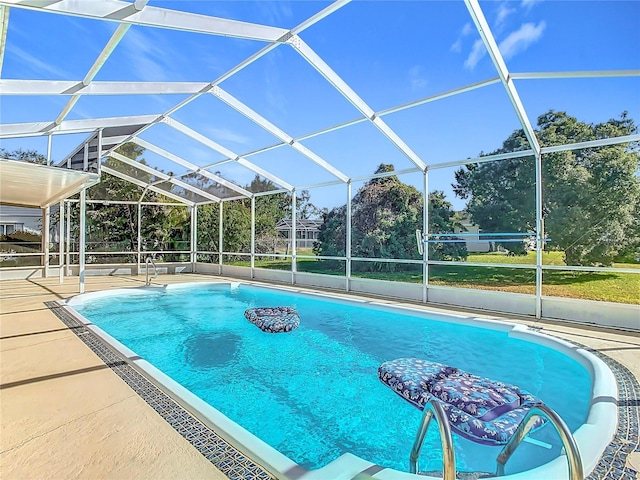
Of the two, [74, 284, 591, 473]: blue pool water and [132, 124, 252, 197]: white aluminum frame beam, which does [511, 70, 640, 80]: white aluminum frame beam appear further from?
[132, 124, 252, 197]: white aluminum frame beam

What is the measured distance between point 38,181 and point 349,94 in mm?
6524

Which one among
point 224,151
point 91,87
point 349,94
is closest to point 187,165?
point 224,151

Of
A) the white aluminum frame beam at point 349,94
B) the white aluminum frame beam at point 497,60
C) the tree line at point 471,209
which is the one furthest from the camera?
the tree line at point 471,209

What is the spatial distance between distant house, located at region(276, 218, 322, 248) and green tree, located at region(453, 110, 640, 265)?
21.4ft

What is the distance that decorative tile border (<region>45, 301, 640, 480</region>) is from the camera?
7.24 ft

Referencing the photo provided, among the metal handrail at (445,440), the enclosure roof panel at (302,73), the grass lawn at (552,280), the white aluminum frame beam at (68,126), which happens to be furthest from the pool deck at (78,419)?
the grass lawn at (552,280)

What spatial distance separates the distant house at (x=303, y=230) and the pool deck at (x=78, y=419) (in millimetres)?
9104

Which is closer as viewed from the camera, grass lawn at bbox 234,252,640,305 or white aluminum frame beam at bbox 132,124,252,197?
white aluminum frame beam at bbox 132,124,252,197

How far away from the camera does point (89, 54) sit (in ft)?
16.7

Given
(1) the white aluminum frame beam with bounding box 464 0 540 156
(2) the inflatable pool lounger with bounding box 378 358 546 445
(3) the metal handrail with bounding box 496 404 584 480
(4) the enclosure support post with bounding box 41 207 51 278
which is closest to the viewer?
(3) the metal handrail with bounding box 496 404 584 480

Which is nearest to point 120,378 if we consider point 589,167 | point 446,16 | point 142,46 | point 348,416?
point 348,416

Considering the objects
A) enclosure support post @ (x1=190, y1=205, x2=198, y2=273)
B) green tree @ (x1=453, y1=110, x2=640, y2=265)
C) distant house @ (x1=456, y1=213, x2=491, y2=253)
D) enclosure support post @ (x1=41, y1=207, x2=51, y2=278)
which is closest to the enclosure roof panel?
green tree @ (x1=453, y1=110, x2=640, y2=265)

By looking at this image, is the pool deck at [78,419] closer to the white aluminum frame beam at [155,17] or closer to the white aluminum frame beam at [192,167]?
the white aluminum frame beam at [155,17]

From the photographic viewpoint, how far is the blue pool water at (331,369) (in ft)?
10.4
